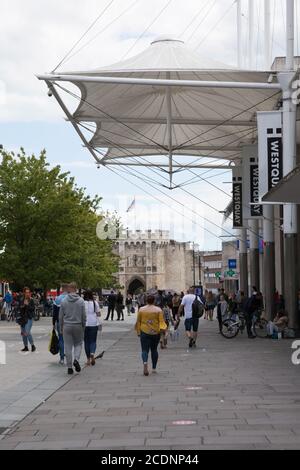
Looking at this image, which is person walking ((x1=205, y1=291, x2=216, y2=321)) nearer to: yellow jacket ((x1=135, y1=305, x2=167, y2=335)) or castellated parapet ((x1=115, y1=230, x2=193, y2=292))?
yellow jacket ((x1=135, y1=305, x2=167, y2=335))

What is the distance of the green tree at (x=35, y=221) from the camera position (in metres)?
46.6

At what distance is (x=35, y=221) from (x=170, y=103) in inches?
533

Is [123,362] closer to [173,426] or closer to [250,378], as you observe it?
[250,378]

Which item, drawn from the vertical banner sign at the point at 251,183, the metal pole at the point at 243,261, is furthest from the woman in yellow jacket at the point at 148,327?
the metal pole at the point at 243,261

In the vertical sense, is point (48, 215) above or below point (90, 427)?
above

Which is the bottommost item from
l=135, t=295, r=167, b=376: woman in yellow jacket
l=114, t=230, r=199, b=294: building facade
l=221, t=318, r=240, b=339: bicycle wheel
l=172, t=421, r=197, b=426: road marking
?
l=172, t=421, r=197, b=426: road marking

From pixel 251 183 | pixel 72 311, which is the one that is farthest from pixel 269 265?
pixel 72 311

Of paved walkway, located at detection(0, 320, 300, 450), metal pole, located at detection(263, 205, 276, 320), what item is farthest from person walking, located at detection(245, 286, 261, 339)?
paved walkway, located at detection(0, 320, 300, 450)

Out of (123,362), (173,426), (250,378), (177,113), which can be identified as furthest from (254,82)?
(173,426)

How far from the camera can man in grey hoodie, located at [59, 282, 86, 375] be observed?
1575cm

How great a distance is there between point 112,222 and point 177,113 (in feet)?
143

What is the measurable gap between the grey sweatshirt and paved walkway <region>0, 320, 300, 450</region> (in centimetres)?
103

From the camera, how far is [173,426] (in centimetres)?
952
